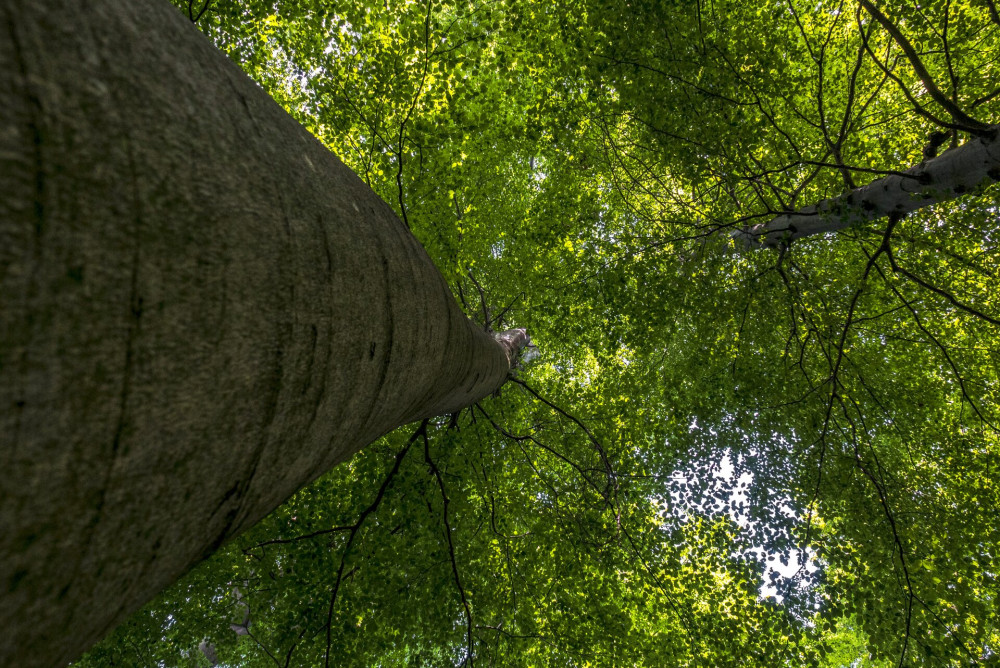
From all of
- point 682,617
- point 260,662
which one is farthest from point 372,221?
point 260,662

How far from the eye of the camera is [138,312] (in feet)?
1.42

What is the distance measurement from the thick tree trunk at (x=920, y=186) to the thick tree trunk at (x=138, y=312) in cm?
364

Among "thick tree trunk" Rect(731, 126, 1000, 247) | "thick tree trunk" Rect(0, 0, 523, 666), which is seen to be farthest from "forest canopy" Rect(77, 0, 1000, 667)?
"thick tree trunk" Rect(0, 0, 523, 666)

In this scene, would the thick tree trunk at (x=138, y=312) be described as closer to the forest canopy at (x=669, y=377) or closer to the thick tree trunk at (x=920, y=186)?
the forest canopy at (x=669, y=377)

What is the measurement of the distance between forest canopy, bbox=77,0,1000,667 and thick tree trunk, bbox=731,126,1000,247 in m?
0.02

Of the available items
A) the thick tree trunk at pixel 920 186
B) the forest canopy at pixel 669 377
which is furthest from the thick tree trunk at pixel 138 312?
the thick tree trunk at pixel 920 186

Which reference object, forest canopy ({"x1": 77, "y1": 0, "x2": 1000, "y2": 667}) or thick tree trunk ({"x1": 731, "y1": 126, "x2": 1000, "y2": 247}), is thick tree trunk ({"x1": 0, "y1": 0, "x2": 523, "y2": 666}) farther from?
thick tree trunk ({"x1": 731, "y1": 126, "x2": 1000, "y2": 247})

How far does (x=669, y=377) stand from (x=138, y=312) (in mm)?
6983

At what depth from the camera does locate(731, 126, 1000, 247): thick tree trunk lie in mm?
2775

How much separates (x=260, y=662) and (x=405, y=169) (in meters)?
6.84

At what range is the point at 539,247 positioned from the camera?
21.1 ft

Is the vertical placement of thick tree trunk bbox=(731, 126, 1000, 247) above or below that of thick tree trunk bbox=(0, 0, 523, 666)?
above

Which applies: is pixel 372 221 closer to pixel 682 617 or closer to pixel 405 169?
pixel 405 169

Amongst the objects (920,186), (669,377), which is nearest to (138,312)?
(920,186)
